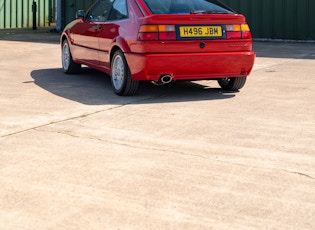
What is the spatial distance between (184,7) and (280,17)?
32.1ft

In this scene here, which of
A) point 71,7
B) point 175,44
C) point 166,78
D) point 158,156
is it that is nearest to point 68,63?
point 166,78

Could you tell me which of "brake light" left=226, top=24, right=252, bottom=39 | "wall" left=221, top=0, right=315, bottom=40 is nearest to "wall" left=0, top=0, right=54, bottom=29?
"wall" left=221, top=0, right=315, bottom=40

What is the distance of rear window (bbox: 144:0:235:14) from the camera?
26.9 ft

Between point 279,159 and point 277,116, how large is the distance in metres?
1.83

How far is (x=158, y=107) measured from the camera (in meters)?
7.59

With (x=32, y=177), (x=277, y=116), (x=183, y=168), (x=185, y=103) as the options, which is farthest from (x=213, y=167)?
(x=185, y=103)

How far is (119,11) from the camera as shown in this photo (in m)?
8.80

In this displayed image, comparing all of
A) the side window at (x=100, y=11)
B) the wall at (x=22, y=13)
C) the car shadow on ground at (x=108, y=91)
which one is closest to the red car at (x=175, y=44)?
the car shadow on ground at (x=108, y=91)

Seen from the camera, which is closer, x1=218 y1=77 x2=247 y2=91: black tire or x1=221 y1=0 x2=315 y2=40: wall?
x1=218 y1=77 x2=247 y2=91: black tire

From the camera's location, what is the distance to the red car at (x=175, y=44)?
7852mm

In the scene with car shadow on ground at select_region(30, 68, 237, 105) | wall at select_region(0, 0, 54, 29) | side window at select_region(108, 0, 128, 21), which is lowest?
car shadow on ground at select_region(30, 68, 237, 105)

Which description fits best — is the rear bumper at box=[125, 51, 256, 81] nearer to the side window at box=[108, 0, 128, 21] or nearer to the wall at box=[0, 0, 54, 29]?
the side window at box=[108, 0, 128, 21]

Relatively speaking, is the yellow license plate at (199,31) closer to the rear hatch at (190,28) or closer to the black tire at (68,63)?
the rear hatch at (190,28)

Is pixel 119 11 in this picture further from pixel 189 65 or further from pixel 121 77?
pixel 189 65
